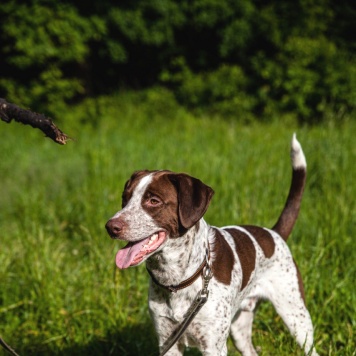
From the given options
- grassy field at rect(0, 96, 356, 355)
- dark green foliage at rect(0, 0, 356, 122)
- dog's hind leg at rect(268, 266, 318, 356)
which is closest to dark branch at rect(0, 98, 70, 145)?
dog's hind leg at rect(268, 266, 318, 356)

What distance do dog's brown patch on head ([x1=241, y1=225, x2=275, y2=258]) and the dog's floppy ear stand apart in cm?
84

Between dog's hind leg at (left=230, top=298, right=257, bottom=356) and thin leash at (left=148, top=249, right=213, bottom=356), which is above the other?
thin leash at (left=148, top=249, right=213, bottom=356)

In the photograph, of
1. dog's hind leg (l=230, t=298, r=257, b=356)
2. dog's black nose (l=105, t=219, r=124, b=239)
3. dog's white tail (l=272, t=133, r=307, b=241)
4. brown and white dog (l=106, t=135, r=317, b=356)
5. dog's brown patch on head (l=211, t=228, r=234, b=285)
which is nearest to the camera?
dog's black nose (l=105, t=219, r=124, b=239)

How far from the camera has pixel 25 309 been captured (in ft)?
18.3

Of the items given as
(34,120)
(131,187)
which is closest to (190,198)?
(131,187)

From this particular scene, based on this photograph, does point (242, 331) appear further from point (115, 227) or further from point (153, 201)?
point (115, 227)

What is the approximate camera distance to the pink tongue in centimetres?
348

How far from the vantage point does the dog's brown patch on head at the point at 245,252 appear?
4125 mm

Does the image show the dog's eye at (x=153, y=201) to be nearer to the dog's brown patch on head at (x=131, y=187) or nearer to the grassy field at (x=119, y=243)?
the dog's brown patch on head at (x=131, y=187)

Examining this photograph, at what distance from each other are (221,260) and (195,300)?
31cm

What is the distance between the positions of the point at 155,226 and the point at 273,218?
3.03 meters

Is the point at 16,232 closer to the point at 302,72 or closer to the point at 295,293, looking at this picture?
the point at 295,293

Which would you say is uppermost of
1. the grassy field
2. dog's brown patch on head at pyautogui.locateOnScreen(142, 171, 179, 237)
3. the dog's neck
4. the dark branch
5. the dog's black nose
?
the dark branch

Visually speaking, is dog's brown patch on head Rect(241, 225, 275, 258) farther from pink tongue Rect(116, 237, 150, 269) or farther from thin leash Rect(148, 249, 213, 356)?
pink tongue Rect(116, 237, 150, 269)
